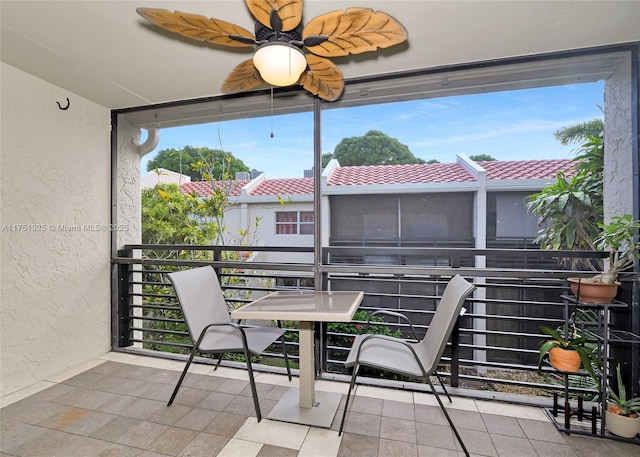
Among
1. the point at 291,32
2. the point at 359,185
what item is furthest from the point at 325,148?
the point at 291,32

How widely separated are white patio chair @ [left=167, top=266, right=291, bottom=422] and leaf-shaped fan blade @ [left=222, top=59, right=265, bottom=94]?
1290 mm

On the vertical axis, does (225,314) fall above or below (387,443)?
above

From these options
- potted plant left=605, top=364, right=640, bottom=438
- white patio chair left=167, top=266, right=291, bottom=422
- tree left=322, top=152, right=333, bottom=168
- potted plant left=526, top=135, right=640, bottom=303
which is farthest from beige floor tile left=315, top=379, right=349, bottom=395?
potted plant left=526, top=135, right=640, bottom=303

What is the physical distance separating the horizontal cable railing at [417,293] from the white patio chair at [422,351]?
0.87 feet

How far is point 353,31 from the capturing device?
124 cm

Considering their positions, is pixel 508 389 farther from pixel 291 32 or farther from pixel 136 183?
pixel 136 183

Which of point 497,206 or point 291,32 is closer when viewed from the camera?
point 291,32

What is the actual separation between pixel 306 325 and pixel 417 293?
1.42 m

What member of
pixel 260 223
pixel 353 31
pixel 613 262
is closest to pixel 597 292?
pixel 613 262

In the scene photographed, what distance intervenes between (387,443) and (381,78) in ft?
8.14

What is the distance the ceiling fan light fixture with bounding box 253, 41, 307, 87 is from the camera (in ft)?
4.06

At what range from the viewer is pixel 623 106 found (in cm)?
204

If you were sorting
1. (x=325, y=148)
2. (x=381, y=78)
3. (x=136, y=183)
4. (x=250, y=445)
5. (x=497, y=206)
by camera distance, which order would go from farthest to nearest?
(x=136, y=183) < (x=497, y=206) < (x=325, y=148) < (x=381, y=78) < (x=250, y=445)

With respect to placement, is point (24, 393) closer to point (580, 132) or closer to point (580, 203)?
point (580, 203)
